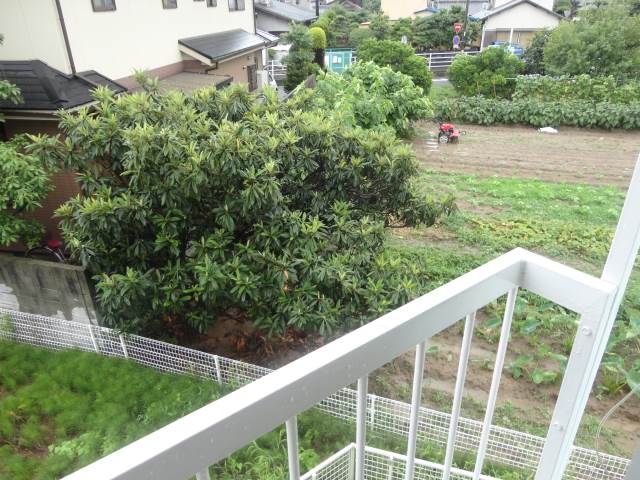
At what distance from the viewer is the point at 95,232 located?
10.1 feet

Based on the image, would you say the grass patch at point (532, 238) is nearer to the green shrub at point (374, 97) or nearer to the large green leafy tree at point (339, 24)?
the green shrub at point (374, 97)

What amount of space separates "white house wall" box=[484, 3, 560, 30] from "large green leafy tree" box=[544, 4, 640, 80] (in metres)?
4.88

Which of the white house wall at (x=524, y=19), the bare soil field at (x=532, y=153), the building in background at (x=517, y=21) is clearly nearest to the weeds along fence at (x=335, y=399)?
the bare soil field at (x=532, y=153)

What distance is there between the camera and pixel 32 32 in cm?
493

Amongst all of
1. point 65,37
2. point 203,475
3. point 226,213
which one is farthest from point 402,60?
point 203,475

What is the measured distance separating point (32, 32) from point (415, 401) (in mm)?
5806

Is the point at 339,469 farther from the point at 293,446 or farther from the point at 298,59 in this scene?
the point at 298,59

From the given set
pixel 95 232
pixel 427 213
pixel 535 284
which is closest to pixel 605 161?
pixel 427 213

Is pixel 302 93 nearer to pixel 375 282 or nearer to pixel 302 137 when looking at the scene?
pixel 302 137

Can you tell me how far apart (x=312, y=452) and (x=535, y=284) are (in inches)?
80.7

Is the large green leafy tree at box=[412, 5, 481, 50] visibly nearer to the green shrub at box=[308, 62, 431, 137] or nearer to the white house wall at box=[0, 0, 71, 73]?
the green shrub at box=[308, 62, 431, 137]

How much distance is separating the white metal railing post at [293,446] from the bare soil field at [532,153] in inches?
322

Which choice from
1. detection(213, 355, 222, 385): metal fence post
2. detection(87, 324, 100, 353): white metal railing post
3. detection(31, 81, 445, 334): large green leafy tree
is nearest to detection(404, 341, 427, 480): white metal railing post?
detection(31, 81, 445, 334): large green leafy tree

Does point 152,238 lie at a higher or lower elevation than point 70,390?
higher
